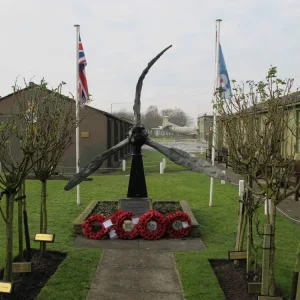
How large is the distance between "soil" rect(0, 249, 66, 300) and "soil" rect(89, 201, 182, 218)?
304 cm

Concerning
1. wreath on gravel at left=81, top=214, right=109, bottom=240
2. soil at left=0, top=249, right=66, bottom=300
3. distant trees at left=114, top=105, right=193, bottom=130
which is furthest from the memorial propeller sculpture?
distant trees at left=114, top=105, right=193, bottom=130

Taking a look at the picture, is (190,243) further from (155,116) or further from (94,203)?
(155,116)

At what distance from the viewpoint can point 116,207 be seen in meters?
10.6

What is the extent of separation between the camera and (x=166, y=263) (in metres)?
6.74

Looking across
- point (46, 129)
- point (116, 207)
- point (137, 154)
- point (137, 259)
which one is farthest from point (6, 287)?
point (116, 207)

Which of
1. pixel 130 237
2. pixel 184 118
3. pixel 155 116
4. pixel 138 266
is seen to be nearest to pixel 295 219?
pixel 130 237

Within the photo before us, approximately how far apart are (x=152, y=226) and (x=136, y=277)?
2.39 metres

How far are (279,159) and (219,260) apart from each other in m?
2.73

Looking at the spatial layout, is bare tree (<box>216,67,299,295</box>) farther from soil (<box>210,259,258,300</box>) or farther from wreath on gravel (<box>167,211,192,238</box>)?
wreath on gravel (<box>167,211,192,238</box>)

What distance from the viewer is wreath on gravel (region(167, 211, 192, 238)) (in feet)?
27.7

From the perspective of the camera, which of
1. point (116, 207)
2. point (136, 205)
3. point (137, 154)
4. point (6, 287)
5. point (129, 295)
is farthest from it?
point (116, 207)

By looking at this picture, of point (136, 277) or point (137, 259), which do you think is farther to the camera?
point (137, 259)

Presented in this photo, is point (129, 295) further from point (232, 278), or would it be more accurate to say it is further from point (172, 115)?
point (172, 115)

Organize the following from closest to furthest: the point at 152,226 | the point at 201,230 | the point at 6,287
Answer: the point at 6,287 → the point at 152,226 → the point at 201,230
